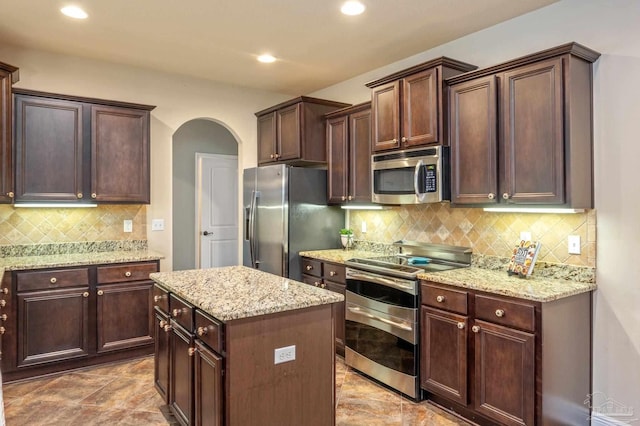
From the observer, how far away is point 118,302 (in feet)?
12.2

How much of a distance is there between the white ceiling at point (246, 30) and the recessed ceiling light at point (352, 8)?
0.06 meters

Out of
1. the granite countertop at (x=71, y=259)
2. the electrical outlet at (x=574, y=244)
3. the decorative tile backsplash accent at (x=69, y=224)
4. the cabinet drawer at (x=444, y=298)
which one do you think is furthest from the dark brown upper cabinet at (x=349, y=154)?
the decorative tile backsplash accent at (x=69, y=224)

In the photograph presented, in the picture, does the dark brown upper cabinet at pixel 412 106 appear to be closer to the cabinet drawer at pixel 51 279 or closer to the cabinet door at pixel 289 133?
the cabinet door at pixel 289 133

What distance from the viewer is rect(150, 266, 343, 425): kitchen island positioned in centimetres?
192

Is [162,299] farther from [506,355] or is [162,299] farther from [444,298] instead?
[506,355]

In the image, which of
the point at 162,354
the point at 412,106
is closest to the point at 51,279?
the point at 162,354

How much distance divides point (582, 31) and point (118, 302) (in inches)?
159

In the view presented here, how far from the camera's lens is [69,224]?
3.98 metres

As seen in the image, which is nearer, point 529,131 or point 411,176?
point 529,131

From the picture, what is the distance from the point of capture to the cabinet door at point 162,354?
2.64m

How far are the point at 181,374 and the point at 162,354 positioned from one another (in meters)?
0.43

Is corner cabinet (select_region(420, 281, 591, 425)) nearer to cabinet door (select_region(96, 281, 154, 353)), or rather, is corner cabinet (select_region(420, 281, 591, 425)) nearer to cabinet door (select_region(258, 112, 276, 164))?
cabinet door (select_region(96, 281, 154, 353))

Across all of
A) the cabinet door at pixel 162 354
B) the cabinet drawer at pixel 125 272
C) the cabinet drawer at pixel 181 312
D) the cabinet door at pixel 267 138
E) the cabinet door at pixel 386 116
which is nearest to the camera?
the cabinet drawer at pixel 181 312

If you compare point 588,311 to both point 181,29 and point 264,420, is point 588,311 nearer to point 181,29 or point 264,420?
point 264,420
